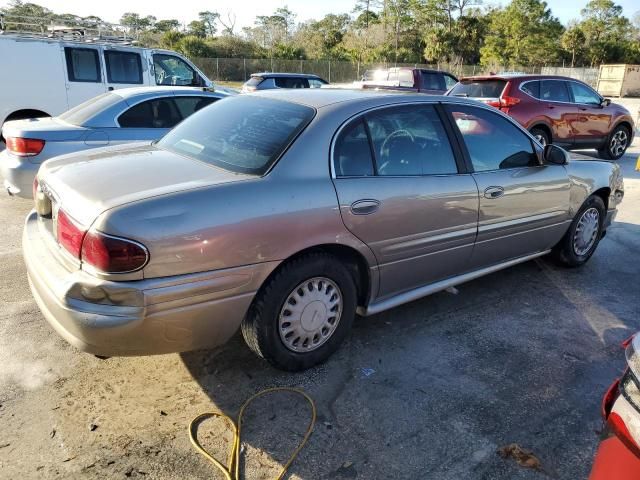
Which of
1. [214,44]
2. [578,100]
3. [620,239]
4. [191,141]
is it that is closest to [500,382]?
[191,141]

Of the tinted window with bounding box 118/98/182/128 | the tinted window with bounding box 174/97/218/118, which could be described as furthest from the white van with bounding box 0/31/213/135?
the tinted window with bounding box 118/98/182/128

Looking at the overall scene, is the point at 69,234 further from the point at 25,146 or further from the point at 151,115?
the point at 151,115

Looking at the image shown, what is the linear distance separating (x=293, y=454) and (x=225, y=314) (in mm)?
749

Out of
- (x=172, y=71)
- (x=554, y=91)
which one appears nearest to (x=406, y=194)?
(x=554, y=91)

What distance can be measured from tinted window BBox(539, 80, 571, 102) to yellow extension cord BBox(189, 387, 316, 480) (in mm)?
9002

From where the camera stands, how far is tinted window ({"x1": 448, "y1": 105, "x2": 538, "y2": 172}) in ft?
12.3

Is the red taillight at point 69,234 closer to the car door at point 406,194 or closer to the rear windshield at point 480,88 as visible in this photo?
the car door at point 406,194

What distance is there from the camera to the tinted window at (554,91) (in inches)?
391

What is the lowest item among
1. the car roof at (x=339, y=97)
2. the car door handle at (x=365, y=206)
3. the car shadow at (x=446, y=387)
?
the car shadow at (x=446, y=387)

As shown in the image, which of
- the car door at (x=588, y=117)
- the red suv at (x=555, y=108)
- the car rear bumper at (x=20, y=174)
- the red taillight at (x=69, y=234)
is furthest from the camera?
the car door at (x=588, y=117)

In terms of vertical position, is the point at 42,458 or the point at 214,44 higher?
the point at 214,44

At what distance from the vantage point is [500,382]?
10.2 ft

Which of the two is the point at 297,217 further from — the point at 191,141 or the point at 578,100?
the point at 578,100

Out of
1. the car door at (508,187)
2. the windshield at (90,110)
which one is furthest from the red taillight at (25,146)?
the car door at (508,187)
